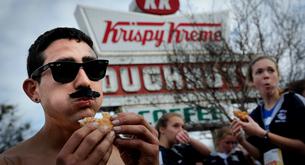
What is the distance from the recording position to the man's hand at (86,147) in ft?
4.15

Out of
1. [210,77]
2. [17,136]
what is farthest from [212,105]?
[17,136]

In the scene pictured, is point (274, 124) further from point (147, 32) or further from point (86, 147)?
point (147, 32)

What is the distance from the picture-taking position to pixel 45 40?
5.44 feet

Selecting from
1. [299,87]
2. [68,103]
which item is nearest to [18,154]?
[68,103]

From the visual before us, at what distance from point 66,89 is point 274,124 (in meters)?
2.01

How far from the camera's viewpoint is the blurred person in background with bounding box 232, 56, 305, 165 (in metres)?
2.94

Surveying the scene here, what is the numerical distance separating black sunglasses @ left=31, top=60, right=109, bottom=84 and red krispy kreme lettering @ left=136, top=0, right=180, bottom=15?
1813 cm

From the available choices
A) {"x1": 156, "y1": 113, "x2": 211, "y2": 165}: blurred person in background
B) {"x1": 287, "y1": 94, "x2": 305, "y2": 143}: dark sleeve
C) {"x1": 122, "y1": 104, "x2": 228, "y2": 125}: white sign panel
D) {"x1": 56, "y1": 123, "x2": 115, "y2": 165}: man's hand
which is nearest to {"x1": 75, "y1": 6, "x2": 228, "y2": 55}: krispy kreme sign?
{"x1": 122, "y1": 104, "x2": 228, "y2": 125}: white sign panel

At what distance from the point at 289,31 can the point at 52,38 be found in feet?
36.7

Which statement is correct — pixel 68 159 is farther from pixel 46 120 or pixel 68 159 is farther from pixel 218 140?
pixel 218 140

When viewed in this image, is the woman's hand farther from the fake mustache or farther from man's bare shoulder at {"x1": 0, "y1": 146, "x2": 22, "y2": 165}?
man's bare shoulder at {"x1": 0, "y1": 146, "x2": 22, "y2": 165}

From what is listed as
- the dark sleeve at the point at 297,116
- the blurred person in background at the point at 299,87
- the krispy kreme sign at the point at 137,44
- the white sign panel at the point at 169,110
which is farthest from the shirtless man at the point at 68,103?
the white sign panel at the point at 169,110

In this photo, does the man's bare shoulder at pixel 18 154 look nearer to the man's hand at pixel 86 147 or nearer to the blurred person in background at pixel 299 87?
the man's hand at pixel 86 147

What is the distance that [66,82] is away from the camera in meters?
1.57
